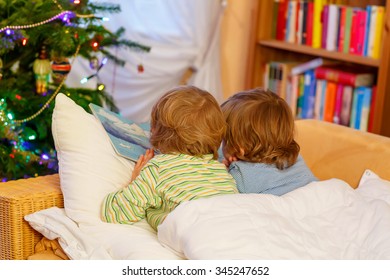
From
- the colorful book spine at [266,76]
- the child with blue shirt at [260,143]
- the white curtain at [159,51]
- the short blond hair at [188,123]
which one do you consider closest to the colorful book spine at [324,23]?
the colorful book spine at [266,76]

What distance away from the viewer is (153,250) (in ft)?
6.22

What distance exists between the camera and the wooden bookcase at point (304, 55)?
11.0 feet

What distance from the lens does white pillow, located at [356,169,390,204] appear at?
2197 millimetres

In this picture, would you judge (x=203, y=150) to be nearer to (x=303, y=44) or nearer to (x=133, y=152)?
(x=133, y=152)

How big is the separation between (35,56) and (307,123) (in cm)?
105

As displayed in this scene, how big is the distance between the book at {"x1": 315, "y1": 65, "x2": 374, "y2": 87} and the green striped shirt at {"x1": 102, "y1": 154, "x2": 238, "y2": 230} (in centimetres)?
174

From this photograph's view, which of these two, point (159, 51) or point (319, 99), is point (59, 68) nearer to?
point (159, 51)

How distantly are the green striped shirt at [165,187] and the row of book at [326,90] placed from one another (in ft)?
5.51

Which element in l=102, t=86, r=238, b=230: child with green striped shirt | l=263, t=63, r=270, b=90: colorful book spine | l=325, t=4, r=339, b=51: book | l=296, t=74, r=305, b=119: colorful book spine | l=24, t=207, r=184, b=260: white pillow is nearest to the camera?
l=24, t=207, r=184, b=260: white pillow

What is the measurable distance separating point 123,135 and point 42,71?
605 mm

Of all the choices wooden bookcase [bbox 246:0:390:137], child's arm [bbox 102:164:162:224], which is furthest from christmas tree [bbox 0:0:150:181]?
wooden bookcase [bbox 246:0:390:137]

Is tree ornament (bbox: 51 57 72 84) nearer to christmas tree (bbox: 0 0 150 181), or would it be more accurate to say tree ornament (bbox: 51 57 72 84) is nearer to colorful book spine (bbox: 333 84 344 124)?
christmas tree (bbox: 0 0 150 181)

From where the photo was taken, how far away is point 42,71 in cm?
273
